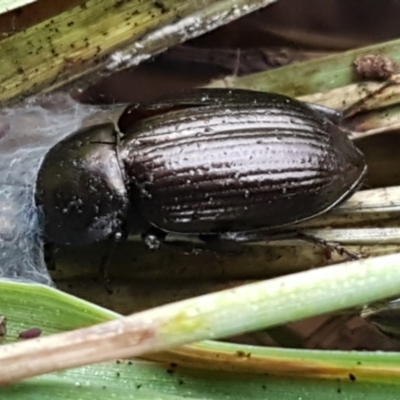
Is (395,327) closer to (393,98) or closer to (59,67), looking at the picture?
(393,98)

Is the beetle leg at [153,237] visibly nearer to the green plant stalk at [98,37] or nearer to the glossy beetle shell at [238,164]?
the glossy beetle shell at [238,164]

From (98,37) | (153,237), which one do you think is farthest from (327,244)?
(98,37)

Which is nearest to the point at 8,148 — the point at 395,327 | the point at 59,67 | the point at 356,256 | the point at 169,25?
the point at 59,67

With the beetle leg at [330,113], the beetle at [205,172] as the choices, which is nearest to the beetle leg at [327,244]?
the beetle at [205,172]

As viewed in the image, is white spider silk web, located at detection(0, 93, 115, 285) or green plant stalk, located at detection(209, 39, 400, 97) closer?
white spider silk web, located at detection(0, 93, 115, 285)

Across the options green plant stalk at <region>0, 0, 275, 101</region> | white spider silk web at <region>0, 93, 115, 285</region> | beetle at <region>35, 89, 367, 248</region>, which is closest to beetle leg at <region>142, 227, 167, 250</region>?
beetle at <region>35, 89, 367, 248</region>

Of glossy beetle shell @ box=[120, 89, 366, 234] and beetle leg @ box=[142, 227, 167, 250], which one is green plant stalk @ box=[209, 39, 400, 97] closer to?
glossy beetle shell @ box=[120, 89, 366, 234]

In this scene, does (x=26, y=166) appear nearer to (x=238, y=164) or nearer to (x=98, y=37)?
(x=98, y=37)
